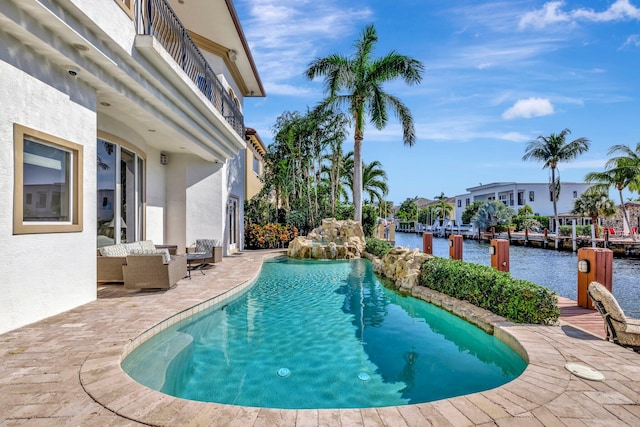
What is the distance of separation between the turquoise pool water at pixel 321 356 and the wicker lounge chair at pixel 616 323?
1.31 meters

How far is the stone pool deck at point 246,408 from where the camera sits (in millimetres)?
2838

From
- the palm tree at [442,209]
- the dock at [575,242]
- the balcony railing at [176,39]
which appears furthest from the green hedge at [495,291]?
the palm tree at [442,209]

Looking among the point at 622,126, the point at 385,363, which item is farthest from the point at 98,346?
the point at 622,126

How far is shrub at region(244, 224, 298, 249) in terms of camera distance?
63.3ft

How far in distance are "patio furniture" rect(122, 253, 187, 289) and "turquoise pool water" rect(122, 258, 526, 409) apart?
60.3 inches

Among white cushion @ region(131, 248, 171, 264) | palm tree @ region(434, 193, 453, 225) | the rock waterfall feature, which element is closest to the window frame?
white cushion @ region(131, 248, 171, 264)

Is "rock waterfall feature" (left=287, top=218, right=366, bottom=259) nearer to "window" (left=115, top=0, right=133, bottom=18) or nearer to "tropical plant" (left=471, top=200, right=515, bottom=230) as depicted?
"window" (left=115, top=0, right=133, bottom=18)

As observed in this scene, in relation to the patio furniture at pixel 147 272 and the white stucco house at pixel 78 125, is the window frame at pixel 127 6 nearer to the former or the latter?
the white stucco house at pixel 78 125

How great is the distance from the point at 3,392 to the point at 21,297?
235 cm

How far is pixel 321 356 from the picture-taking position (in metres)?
5.02

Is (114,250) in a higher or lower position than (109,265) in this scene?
higher

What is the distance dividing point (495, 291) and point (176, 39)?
9.49 m

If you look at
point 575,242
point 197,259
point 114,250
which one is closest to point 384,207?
point 575,242

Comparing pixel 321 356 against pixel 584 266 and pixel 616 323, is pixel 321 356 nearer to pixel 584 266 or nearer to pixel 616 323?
pixel 616 323
